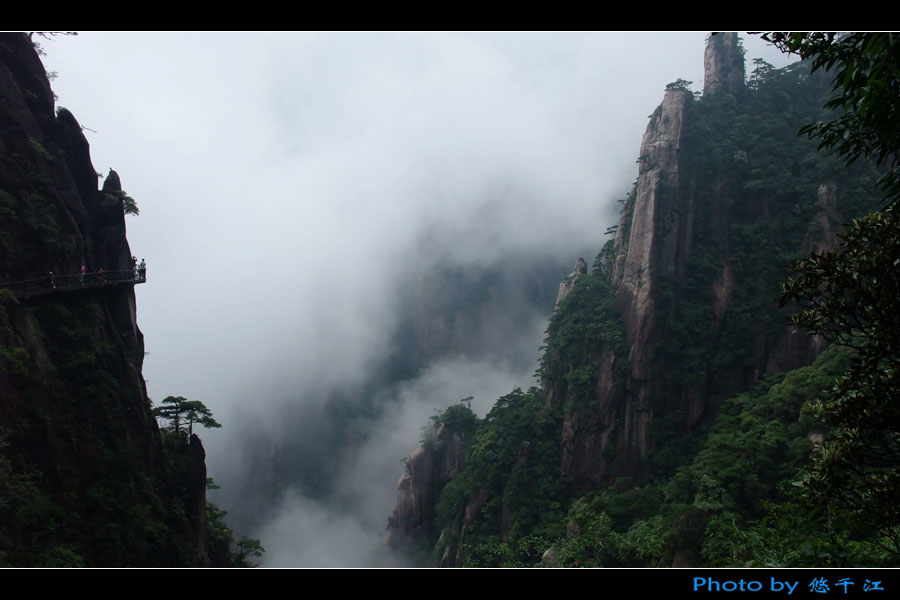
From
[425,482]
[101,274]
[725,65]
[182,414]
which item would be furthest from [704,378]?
[101,274]

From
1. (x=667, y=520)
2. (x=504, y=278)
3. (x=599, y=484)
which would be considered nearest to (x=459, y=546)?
(x=599, y=484)

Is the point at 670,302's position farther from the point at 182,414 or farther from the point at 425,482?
the point at 182,414

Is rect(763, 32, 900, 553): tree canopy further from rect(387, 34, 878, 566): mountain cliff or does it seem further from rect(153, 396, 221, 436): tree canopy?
rect(387, 34, 878, 566): mountain cliff

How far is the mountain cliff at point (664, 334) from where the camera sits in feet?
91.0

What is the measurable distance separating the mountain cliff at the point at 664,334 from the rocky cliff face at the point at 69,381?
1652 cm

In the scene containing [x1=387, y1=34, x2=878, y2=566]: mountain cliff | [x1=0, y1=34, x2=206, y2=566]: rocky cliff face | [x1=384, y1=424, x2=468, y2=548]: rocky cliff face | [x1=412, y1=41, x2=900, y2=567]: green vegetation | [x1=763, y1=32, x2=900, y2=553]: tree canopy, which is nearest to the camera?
[x1=763, y1=32, x2=900, y2=553]: tree canopy

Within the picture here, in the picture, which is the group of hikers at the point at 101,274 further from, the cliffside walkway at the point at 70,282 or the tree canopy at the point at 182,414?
the tree canopy at the point at 182,414

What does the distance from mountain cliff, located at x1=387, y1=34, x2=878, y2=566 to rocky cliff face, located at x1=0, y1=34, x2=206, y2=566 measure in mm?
16518

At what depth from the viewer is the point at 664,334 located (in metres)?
30.2

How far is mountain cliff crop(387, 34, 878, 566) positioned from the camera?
27734 mm

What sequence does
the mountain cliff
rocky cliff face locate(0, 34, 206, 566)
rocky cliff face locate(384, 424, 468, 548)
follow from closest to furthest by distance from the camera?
rocky cliff face locate(0, 34, 206, 566) → the mountain cliff → rocky cliff face locate(384, 424, 468, 548)

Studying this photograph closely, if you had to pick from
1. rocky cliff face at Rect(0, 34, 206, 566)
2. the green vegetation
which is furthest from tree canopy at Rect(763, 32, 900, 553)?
the green vegetation
